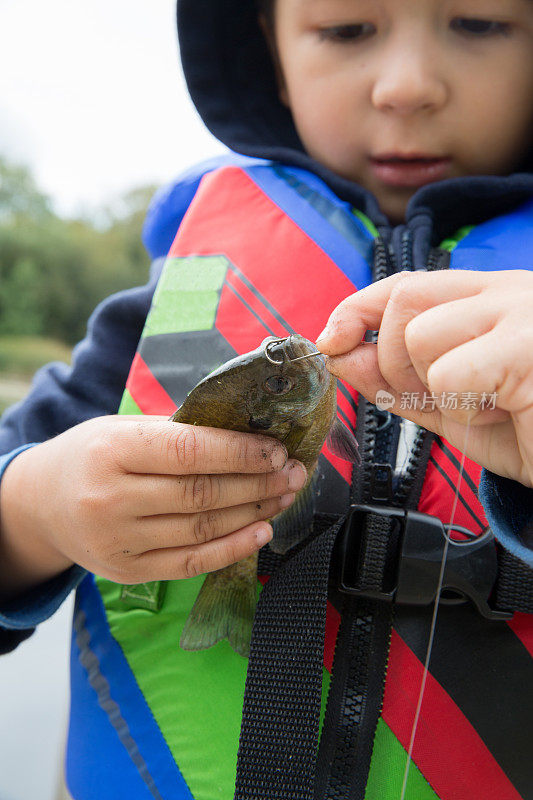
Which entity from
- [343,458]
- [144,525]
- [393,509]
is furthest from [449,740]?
[144,525]

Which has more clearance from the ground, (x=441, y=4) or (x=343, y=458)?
(x=441, y=4)

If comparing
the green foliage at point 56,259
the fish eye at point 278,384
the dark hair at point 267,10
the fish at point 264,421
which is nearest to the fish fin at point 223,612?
the fish at point 264,421

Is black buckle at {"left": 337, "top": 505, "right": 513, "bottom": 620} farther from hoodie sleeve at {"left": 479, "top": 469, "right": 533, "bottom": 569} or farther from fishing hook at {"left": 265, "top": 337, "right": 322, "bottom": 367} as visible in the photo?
fishing hook at {"left": 265, "top": 337, "right": 322, "bottom": 367}

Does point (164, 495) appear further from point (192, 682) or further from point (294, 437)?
point (192, 682)

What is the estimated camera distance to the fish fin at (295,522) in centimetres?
131

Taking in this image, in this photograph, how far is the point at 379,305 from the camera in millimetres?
1004

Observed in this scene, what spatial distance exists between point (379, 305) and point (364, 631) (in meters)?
0.66

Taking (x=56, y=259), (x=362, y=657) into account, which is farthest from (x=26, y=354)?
(x=362, y=657)

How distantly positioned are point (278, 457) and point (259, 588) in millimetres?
395

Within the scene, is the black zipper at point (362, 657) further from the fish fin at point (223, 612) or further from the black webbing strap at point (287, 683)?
the fish fin at point (223, 612)

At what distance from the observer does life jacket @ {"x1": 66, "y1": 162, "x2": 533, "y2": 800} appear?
1193 millimetres

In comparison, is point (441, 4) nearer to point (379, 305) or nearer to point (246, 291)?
point (246, 291)

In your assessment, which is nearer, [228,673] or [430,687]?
[430,687]

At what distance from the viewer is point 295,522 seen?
1327 millimetres
